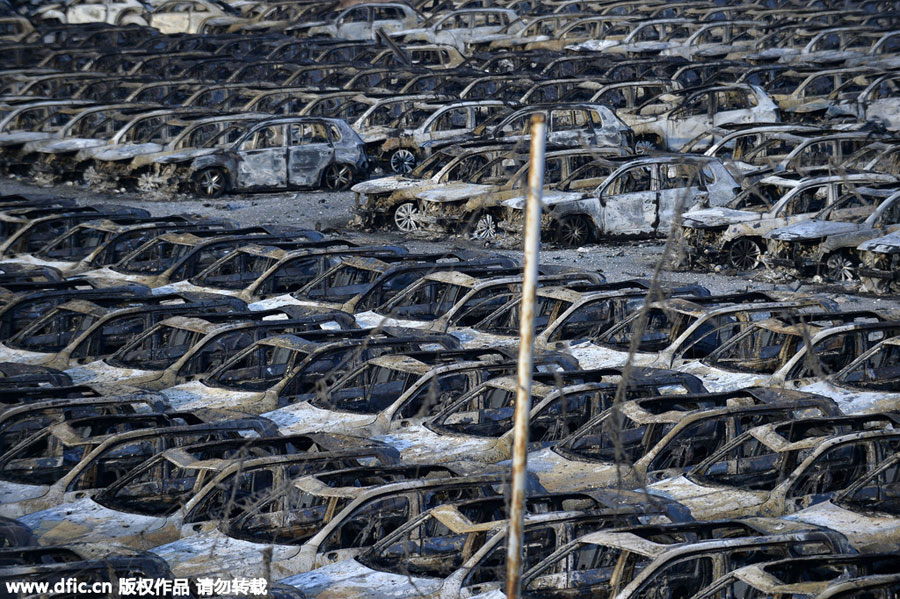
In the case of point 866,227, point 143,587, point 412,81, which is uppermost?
point 412,81

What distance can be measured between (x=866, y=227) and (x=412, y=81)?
14.4 meters

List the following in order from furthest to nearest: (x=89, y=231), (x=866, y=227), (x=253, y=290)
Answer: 1. (x=89, y=231)
2. (x=866, y=227)
3. (x=253, y=290)

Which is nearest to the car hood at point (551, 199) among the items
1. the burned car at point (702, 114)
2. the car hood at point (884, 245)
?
the car hood at point (884, 245)

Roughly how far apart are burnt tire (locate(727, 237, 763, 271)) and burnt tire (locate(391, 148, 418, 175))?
856cm

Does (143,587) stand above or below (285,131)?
below

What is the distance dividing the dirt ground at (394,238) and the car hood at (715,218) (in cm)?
68

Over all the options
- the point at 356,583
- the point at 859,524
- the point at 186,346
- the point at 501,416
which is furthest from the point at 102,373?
the point at 859,524

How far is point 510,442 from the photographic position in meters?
11.9

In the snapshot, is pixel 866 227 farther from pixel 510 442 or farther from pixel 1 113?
pixel 1 113

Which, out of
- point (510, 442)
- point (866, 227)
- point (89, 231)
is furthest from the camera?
point (89, 231)

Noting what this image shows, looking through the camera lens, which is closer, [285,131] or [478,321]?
[478,321]

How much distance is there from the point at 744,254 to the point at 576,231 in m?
2.59

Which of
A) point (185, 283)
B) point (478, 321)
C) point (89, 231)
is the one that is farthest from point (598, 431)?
point (89, 231)

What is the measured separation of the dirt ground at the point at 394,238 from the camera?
1930 cm
